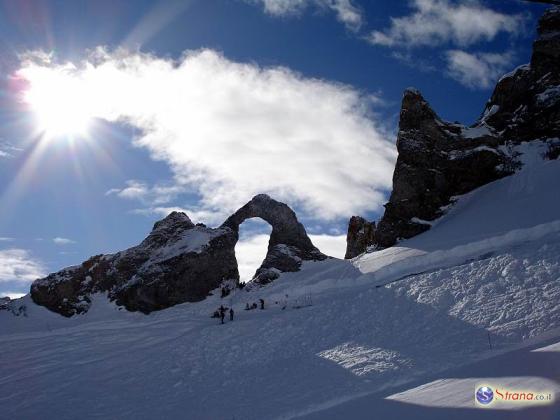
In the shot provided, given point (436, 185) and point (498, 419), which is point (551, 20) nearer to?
point (436, 185)

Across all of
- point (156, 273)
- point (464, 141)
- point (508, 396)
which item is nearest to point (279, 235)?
point (156, 273)

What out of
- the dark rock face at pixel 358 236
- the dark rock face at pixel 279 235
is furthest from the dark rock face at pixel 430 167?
the dark rock face at pixel 279 235

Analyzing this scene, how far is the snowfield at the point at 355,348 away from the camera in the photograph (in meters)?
10.1

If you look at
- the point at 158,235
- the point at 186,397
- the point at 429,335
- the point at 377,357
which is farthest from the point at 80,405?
the point at 158,235

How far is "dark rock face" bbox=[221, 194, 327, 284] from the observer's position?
4034 cm

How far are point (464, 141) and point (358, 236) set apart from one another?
1381cm

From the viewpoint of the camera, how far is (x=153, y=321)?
106 ft

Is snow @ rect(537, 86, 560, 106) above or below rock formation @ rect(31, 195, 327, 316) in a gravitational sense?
above

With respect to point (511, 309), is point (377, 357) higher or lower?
lower

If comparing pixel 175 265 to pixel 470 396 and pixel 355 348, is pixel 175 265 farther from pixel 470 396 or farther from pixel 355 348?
pixel 470 396

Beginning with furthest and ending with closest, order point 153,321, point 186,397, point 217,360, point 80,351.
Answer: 1. point 153,321
2. point 80,351
3. point 217,360
4. point 186,397

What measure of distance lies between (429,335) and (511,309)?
2.85 m

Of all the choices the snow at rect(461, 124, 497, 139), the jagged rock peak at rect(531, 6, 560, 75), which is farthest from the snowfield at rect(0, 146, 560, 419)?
the jagged rock peak at rect(531, 6, 560, 75)

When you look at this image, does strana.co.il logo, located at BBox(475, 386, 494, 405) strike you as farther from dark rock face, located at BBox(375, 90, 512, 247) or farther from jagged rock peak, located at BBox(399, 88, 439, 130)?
jagged rock peak, located at BBox(399, 88, 439, 130)
